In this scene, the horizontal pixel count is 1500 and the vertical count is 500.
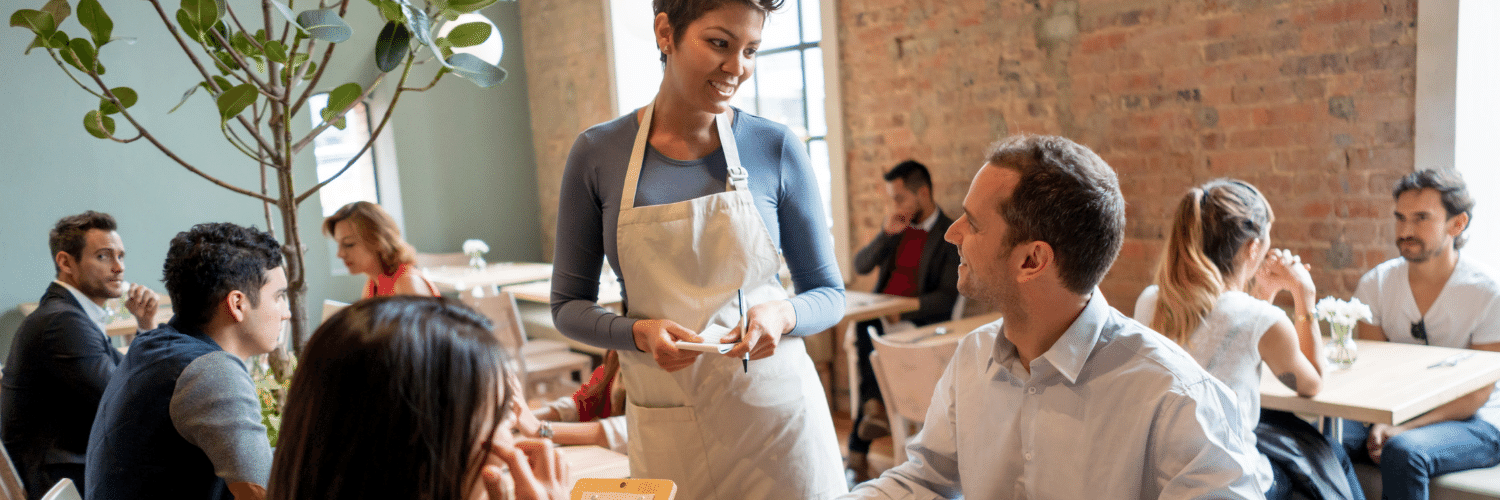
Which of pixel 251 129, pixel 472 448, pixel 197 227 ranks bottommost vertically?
pixel 472 448

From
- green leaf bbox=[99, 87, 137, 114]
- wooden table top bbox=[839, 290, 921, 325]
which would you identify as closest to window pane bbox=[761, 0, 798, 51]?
wooden table top bbox=[839, 290, 921, 325]

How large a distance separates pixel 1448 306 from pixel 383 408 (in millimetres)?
3401

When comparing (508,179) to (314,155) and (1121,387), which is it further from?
(1121,387)

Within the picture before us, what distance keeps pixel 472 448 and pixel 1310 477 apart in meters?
2.12

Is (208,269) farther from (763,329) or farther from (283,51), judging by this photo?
(763,329)

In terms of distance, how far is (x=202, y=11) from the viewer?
157 centimetres

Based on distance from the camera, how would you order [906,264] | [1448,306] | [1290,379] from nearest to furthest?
[1290,379] < [1448,306] < [906,264]

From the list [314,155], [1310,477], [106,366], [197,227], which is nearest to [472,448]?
[197,227]

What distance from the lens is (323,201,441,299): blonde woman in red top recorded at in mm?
3945

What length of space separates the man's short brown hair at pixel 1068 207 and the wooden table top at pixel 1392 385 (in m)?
1.50

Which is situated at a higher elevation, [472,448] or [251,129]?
[251,129]

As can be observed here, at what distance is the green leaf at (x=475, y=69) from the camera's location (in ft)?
5.24

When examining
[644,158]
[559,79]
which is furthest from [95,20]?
[559,79]

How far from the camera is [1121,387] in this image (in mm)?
1310
